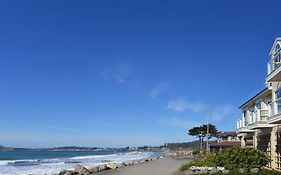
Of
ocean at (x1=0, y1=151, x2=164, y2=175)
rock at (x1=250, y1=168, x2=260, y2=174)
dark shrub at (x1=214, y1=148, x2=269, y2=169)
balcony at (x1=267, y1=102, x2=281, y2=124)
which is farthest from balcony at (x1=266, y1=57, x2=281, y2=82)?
ocean at (x1=0, y1=151, x2=164, y2=175)

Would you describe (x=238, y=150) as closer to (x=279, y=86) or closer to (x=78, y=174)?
(x=279, y=86)

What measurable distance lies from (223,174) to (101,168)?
12748 millimetres

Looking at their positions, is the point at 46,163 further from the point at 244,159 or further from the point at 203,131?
the point at 244,159

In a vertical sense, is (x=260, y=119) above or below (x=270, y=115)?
above

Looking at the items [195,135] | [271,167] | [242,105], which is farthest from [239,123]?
[195,135]

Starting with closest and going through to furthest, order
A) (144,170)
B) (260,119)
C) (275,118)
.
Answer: (275,118), (260,119), (144,170)

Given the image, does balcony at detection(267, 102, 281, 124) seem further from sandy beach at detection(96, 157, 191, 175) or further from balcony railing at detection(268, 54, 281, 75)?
sandy beach at detection(96, 157, 191, 175)

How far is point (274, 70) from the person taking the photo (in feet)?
77.2

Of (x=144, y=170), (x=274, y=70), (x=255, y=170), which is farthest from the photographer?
(x=144, y=170)

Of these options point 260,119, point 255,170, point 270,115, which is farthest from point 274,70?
point 260,119

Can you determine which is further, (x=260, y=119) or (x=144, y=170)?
(x=144, y=170)

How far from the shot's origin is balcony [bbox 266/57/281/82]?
22.9 m

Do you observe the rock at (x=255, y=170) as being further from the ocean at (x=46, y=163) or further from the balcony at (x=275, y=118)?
the ocean at (x=46, y=163)

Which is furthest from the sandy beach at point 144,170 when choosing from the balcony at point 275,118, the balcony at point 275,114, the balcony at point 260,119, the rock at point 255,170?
the balcony at point 275,114
